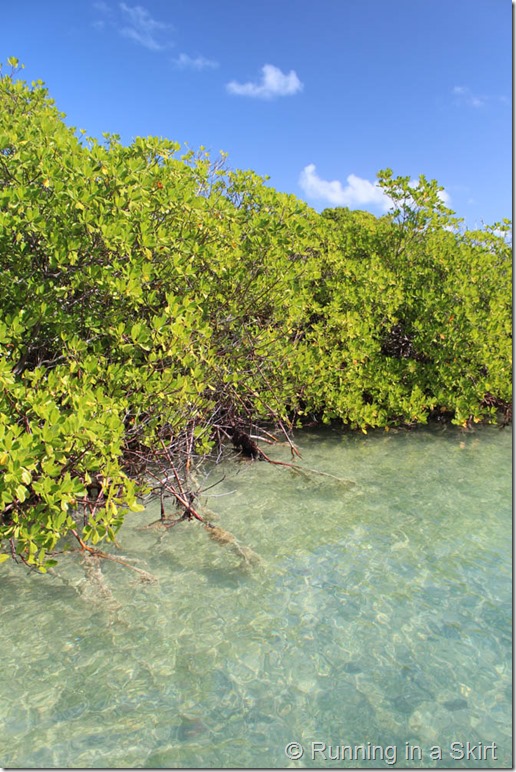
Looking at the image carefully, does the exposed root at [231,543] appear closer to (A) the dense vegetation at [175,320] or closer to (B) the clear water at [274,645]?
(B) the clear water at [274,645]

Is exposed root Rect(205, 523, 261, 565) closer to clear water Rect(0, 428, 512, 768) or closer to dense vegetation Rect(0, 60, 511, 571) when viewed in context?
clear water Rect(0, 428, 512, 768)

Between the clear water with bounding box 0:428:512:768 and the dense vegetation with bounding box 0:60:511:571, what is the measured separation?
0.59 meters

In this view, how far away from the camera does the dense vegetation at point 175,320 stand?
3.48 m

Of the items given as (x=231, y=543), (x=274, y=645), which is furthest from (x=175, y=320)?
(x=274, y=645)

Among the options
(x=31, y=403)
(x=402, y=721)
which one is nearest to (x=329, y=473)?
(x=402, y=721)

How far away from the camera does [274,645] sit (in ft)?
11.3

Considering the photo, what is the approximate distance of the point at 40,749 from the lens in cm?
269

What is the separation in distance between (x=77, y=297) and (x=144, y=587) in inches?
96.4

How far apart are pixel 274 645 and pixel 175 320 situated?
8.68 ft

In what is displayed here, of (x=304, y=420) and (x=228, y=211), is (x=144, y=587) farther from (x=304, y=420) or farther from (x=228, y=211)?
(x=304, y=420)

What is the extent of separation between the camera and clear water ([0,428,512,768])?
2.78 meters

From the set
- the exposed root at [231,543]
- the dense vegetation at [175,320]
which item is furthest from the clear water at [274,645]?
the dense vegetation at [175,320]

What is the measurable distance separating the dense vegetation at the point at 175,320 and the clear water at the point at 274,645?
586mm

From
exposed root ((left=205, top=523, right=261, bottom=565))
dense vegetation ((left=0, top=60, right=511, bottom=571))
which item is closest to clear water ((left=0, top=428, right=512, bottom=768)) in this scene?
exposed root ((left=205, top=523, right=261, bottom=565))
